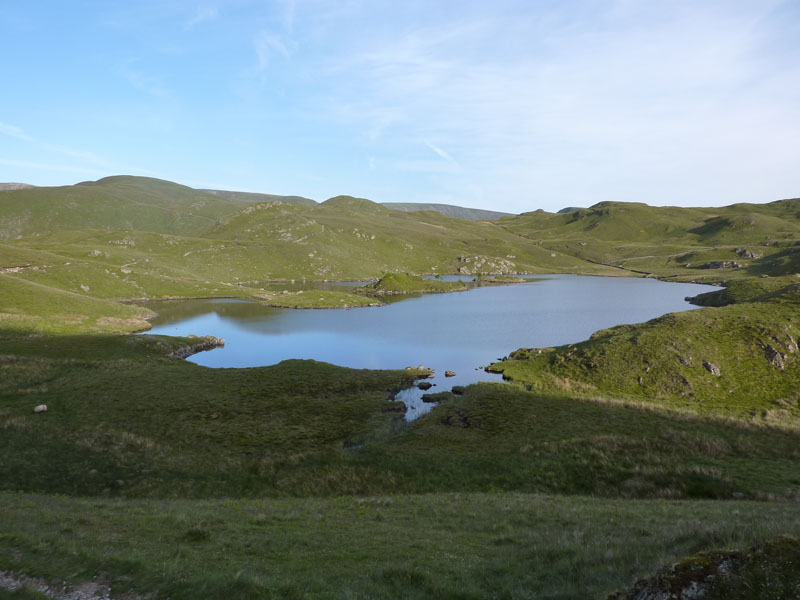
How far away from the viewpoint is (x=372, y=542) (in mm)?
17375

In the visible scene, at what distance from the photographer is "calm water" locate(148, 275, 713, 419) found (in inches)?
2901

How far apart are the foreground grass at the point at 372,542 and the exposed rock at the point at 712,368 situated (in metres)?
36.4

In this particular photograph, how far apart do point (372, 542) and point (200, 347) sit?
73.8m

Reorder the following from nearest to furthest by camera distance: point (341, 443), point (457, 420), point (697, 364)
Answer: point (341, 443)
point (457, 420)
point (697, 364)

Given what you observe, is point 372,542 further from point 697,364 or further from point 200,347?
point 200,347

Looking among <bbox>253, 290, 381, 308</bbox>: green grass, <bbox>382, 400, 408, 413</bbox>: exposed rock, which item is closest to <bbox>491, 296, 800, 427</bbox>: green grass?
<bbox>382, 400, 408, 413</bbox>: exposed rock

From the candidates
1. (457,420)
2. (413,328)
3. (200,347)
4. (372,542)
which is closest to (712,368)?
(457,420)

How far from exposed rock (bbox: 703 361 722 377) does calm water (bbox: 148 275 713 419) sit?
1074 inches

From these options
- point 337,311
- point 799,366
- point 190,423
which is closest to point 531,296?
point 337,311

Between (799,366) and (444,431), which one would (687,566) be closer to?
(444,431)

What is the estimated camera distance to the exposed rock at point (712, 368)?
52625 mm

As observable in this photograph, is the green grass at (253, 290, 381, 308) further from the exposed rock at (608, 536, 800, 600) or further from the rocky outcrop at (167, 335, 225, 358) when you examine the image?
the exposed rock at (608, 536, 800, 600)

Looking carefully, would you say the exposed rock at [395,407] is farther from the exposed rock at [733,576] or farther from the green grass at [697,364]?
the exposed rock at [733,576]

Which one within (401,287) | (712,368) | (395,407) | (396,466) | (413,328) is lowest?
(395,407)
